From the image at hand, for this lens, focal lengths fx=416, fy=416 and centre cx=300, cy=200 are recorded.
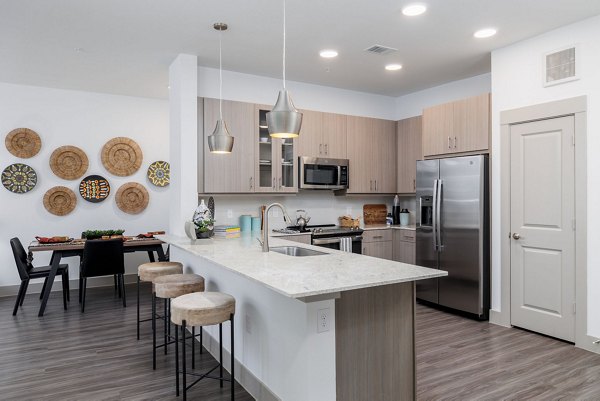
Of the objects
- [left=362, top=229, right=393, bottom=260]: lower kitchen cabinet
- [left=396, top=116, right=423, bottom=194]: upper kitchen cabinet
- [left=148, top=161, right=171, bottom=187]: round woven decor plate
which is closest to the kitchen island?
[left=362, top=229, right=393, bottom=260]: lower kitchen cabinet

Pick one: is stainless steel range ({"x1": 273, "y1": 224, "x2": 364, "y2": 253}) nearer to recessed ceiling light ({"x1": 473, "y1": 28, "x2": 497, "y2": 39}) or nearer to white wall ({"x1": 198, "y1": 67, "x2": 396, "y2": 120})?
white wall ({"x1": 198, "y1": 67, "x2": 396, "y2": 120})

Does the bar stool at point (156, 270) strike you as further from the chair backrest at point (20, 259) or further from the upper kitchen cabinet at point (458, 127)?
the upper kitchen cabinet at point (458, 127)

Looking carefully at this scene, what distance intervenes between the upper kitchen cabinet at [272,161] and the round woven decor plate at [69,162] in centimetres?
278

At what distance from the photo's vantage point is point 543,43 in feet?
12.8

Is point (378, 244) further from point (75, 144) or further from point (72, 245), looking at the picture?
point (75, 144)

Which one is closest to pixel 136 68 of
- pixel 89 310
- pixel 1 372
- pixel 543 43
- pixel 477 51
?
pixel 89 310

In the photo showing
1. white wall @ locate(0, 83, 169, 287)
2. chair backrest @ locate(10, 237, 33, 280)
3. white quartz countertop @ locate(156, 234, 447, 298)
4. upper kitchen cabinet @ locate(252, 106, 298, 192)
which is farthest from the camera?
white wall @ locate(0, 83, 169, 287)

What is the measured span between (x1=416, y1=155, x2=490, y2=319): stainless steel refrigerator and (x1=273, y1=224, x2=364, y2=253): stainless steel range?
0.78 meters

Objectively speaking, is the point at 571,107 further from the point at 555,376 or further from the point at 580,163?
the point at 555,376

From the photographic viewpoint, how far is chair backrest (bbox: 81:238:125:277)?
4.96m

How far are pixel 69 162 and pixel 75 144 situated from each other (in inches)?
11.0

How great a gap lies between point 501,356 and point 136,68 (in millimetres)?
4823

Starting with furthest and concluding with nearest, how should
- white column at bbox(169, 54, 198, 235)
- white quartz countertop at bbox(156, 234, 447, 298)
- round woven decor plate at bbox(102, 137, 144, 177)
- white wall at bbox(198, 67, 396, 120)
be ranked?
round woven decor plate at bbox(102, 137, 144, 177)
white wall at bbox(198, 67, 396, 120)
white column at bbox(169, 54, 198, 235)
white quartz countertop at bbox(156, 234, 447, 298)

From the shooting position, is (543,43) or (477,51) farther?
(477,51)
